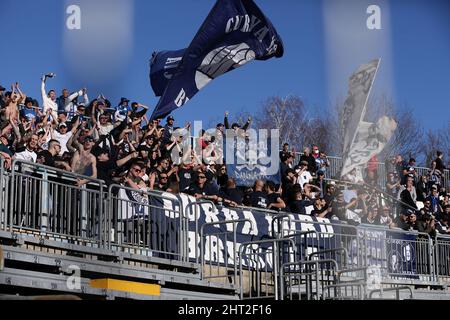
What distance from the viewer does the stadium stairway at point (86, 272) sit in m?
11.1

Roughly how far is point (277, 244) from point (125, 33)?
3864 mm

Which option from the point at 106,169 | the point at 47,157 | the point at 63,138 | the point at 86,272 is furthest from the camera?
the point at 63,138

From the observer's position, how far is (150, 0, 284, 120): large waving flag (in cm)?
1672

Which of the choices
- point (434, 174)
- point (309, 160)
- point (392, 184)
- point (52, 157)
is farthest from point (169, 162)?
point (434, 174)

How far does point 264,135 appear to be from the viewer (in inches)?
721

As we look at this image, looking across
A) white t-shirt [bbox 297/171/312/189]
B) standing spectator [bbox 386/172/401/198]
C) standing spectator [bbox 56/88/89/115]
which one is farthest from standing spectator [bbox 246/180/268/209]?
standing spectator [bbox 386/172/401/198]

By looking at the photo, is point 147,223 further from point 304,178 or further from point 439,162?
point 439,162

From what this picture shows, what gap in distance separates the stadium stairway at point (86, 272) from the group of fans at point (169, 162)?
3.22ft

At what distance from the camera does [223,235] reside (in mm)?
14680

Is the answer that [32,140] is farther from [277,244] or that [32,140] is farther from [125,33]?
[277,244]

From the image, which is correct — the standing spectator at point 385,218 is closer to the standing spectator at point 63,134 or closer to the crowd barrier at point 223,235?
the crowd barrier at point 223,235

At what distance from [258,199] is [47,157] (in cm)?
422

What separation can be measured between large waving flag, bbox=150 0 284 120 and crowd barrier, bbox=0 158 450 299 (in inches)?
97.5
